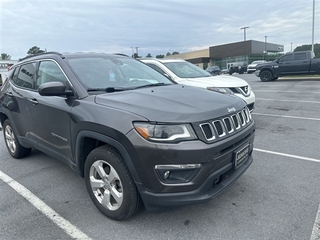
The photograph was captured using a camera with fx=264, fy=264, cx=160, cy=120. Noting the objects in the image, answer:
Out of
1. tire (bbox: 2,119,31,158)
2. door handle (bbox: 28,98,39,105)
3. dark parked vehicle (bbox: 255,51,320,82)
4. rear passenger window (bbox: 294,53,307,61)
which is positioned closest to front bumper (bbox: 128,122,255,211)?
door handle (bbox: 28,98,39,105)

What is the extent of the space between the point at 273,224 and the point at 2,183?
12.3ft

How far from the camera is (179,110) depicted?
99.1 inches

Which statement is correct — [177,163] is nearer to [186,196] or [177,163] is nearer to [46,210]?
[186,196]

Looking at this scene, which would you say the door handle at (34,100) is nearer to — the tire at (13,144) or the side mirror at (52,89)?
the side mirror at (52,89)

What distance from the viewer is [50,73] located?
3.66 m

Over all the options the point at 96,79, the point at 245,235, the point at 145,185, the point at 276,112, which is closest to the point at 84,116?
the point at 96,79

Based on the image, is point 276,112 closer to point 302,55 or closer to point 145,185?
point 145,185

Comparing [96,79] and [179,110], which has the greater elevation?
[96,79]

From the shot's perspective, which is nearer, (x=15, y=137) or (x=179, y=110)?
(x=179, y=110)

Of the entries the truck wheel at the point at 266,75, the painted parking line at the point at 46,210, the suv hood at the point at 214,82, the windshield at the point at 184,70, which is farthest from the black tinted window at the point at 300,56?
the painted parking line at the point at 46,210

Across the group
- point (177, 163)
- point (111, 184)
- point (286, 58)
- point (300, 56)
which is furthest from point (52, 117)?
point (300, 56)

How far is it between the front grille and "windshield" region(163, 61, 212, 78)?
4268mm

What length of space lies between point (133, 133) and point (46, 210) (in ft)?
5.38

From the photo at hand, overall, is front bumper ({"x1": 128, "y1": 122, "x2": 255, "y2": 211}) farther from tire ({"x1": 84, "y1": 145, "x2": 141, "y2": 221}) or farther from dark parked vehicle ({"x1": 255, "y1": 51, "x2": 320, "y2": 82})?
dark parked vehicle ({"x1": 255, "y1": 51, "x2": 320, "y2": 82})
